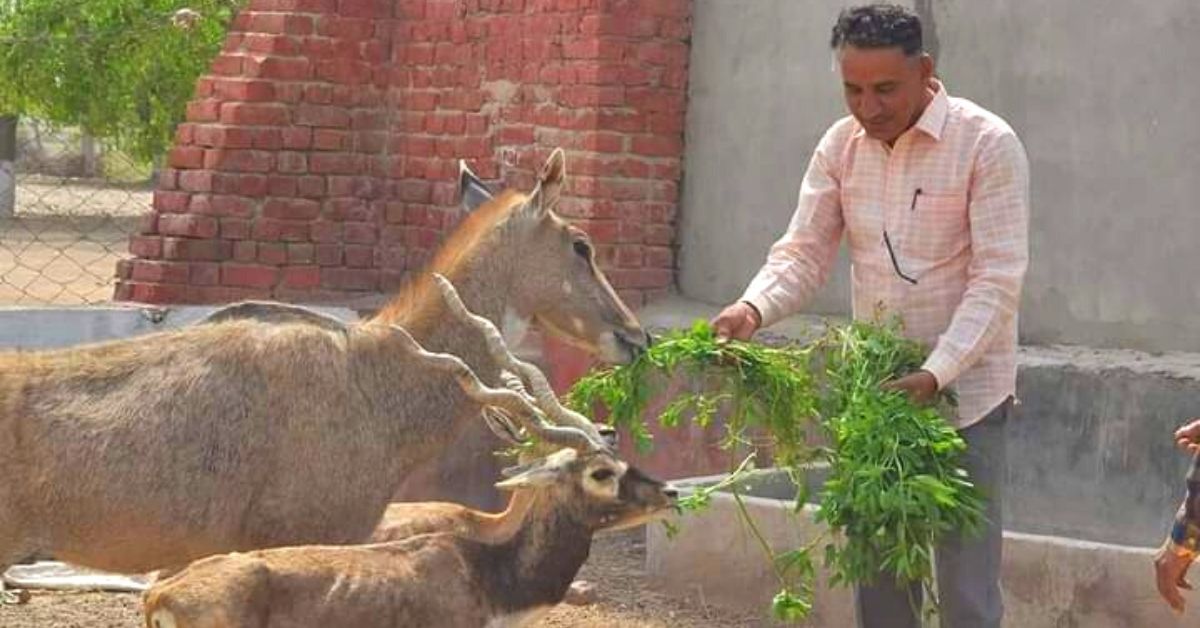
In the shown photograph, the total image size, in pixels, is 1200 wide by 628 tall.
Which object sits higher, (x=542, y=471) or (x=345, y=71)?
(x=345, y=71)

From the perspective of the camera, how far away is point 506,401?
694 cm

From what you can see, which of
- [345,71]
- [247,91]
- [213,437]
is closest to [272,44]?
[247,91]

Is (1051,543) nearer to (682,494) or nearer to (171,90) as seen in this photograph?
(682,494)

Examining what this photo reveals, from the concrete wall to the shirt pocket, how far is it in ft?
10.5

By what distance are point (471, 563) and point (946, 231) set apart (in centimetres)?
164

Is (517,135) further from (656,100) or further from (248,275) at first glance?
(248,275)

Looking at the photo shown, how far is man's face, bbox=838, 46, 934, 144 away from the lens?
6.18 metres

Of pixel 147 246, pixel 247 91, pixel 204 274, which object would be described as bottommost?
pixel 204 274

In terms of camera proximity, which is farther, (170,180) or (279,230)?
(170,180)

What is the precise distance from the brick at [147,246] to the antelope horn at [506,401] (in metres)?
4.42

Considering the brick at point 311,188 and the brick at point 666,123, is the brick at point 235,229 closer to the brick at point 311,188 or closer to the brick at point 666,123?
the brick at point 311,188

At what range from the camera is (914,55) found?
20.4 feet

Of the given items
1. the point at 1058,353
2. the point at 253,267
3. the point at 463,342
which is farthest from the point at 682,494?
the point at 253,267

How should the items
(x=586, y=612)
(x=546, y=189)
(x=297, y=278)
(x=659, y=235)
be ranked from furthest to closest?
(x=297, y=278)
(x=659, y=235)
(x=586, y=612)
(x=546, y=189)
